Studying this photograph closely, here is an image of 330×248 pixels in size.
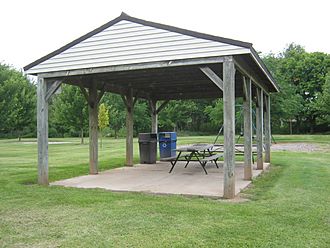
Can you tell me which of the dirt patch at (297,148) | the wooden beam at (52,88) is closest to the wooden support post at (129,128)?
the wooden beam at (52,88)

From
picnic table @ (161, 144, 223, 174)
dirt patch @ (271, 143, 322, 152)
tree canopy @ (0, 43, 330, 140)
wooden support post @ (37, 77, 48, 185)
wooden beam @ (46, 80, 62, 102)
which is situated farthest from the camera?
tree canopy @ (0, 43, 330, 140)

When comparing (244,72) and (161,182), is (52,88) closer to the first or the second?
(161,182)

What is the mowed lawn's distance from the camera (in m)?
3.95

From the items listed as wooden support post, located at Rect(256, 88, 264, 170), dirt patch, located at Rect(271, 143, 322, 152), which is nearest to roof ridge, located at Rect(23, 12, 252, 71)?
wooden support post, located at Rect(256, 88, 264, 170)

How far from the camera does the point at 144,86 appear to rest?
12250 millimetres

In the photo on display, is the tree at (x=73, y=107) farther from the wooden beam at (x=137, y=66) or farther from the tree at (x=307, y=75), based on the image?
the tree at (x=307, y=75)

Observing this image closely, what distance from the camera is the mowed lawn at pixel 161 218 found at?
3947mm

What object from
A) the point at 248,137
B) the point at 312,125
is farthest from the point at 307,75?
the point at 248,137

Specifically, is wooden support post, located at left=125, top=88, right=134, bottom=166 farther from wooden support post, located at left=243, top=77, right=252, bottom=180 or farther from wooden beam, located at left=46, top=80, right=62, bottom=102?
wooden support post, located at left=243, top=77, right=252, bottom=180

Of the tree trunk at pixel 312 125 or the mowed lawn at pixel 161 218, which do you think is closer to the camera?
the mowed lawn at pixel 161 218

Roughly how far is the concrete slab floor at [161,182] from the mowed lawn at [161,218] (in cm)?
58

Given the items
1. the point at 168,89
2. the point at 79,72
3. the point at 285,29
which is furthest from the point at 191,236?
the point at 285,29

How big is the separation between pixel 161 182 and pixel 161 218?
3372 millimetres

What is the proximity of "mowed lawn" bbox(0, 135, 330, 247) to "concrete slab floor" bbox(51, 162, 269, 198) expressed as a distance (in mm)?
578
